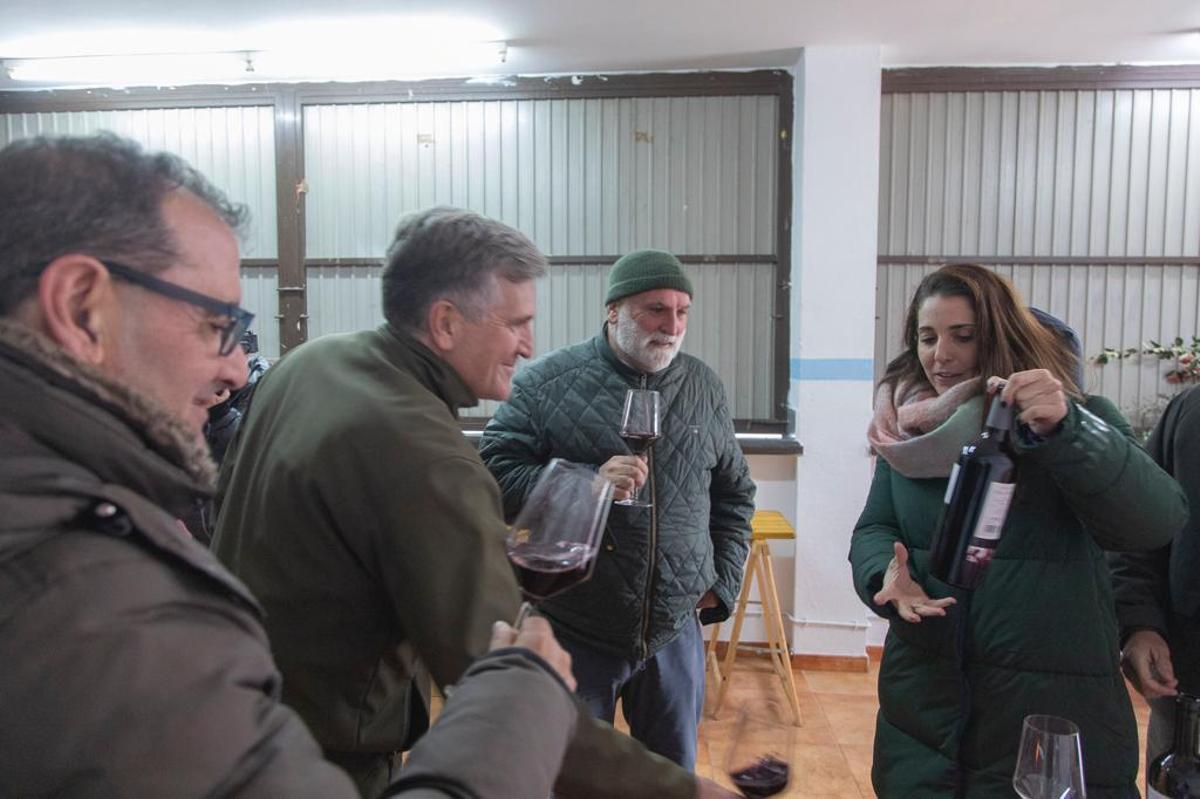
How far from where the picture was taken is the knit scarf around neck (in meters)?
1.42

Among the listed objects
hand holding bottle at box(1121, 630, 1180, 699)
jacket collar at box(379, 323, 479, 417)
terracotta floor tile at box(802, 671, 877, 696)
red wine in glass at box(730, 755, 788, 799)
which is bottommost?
terracotta floor tile at box(802, 671, 877, 696)

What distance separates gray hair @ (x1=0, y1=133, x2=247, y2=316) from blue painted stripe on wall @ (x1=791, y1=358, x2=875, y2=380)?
3411 mm

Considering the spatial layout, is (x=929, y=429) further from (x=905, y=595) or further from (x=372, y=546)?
(x=372, y=546)

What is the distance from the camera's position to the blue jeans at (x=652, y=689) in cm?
204

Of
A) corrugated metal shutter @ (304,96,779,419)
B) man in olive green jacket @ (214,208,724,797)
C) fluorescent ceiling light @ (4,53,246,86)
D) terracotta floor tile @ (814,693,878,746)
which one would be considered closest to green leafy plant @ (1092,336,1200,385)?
corrugated metal shutter @ (304,96,779,419)

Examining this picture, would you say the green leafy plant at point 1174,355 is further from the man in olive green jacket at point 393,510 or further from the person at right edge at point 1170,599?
the man in olive green jacket at point 393,510

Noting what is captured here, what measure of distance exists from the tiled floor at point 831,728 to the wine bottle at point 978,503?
3.25ft

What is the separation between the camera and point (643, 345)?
2.16 metres

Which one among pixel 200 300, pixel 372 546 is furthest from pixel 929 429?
pixel 200 300

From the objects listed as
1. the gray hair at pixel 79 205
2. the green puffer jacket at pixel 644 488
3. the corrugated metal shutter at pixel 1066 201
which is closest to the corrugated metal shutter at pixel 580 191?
the corrugated metal shutter at pixel 1066 201

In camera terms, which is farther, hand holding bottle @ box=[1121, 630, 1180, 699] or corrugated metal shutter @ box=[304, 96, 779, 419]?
corrugated metal shutter @ box=[304, 96, 779, 419]

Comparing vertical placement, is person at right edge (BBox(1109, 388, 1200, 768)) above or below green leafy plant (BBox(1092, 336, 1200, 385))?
below

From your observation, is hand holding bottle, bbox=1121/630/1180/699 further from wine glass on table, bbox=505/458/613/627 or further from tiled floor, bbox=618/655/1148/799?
wine glass on table, bbox=505/458/613/627

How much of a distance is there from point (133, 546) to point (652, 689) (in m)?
1.74
